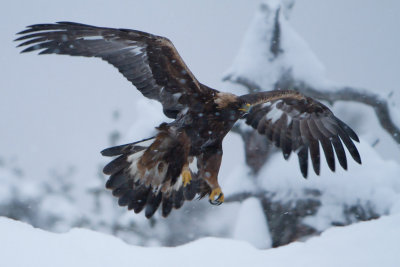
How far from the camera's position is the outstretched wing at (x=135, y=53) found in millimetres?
4055

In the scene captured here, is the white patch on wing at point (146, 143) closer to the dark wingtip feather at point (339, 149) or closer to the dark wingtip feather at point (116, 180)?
the dark wingtip feather at point (116, 180)

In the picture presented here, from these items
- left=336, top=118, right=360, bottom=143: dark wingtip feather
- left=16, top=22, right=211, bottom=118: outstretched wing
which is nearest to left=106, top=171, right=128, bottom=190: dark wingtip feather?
left=16, top=22, right=211, bottom=118: outstretched wing

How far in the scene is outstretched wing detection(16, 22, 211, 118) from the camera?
4055 millimetres

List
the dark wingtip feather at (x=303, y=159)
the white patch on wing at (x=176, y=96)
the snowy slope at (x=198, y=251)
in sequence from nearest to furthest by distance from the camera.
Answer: the snowy slope at (x=198, y=251) < the white patch on wing at (x=176, y=96) < the dark wingtip feather at (x=303, y=159)

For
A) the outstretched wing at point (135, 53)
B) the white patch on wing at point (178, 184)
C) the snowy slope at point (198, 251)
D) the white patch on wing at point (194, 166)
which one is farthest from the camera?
the white patch on wing at point (194, 166)

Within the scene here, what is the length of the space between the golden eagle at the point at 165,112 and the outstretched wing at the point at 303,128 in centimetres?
21

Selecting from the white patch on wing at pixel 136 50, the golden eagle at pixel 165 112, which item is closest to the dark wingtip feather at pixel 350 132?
the golden eagle at pixel 165 112

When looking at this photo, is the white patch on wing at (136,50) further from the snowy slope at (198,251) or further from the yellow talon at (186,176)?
the snowy slope at (198,251)

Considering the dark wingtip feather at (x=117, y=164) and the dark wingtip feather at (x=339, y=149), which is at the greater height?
the dark wingtip feather at (x=117, y=164)

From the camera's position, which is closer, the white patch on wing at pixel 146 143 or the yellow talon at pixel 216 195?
the white patch on wing at pixel 146 143

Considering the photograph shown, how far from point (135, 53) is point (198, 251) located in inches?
74.7

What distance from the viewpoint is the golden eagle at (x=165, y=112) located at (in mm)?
4117

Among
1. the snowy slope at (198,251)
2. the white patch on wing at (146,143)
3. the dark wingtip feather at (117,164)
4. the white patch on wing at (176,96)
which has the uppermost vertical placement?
the white patch on wing at (176,96)

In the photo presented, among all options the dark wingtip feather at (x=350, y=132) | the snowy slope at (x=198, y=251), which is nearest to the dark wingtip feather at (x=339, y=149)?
the dark wingtip feather at (x=350, y=132)
